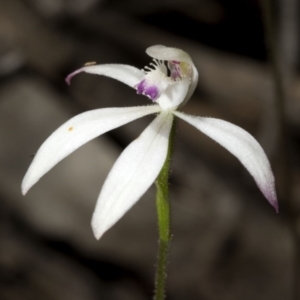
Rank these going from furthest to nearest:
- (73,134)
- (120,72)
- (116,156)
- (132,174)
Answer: (116,156)
(120,72)
(73,134)
(132,174)

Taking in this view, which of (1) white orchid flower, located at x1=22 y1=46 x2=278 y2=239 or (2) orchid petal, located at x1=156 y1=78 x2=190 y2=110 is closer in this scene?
(1) white orchid flower, located at x1=22 y1=46 x2=278 y2=239

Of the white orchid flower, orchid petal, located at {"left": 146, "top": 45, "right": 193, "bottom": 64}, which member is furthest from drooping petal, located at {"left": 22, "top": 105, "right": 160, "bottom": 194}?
→ orchid petal, located at {"left": 146, "top": 45, "right": 193, "bottom": 64}

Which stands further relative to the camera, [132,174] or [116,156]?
[116,156]

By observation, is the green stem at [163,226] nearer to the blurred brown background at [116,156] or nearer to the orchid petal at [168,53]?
the orchid petal at [168,53]

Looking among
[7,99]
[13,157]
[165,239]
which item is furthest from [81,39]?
[165,239]

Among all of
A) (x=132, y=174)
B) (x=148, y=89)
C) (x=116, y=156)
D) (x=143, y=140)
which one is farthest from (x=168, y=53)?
(x=116, y=156)

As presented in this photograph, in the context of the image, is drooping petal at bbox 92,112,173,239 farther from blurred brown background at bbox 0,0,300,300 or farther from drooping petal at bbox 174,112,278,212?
blurred brown background at bbox 0,0,300,300

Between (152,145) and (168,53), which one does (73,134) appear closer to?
(152,145)
